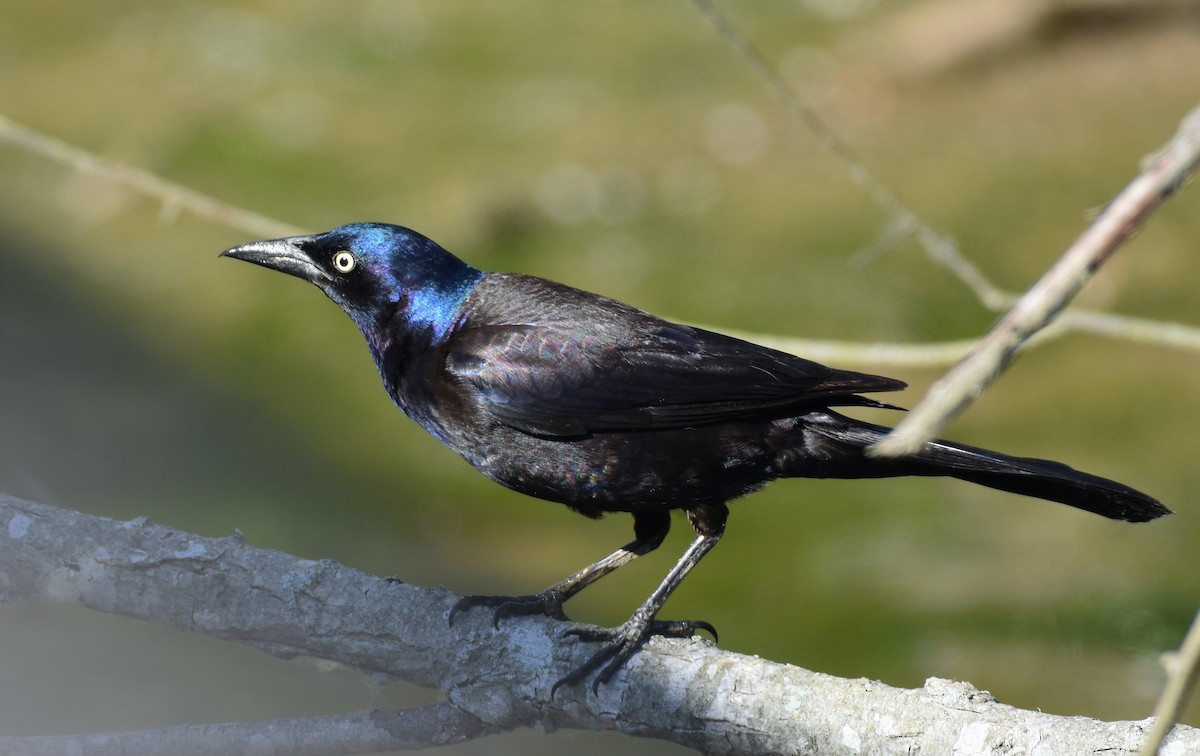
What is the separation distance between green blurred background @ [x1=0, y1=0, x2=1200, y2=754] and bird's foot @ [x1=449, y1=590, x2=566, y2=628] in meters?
1.11

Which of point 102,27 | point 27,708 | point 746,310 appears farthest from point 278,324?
point 27,708

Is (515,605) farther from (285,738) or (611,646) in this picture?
(285,738)

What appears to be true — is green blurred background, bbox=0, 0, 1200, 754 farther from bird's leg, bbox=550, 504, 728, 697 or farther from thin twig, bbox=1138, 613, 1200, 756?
thin twig, bbox=1138, 613, 1200, 756

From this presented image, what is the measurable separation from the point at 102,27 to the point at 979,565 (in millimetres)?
8312

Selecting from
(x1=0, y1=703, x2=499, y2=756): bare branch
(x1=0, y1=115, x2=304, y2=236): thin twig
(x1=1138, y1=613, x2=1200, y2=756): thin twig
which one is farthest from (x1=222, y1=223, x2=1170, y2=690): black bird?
(x1=1138, y1=613, x2=1200, y2=756): thin twig

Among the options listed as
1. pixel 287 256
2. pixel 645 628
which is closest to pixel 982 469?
pixel 645 628

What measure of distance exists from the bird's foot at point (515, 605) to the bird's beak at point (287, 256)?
0.83 m

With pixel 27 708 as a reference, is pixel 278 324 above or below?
above

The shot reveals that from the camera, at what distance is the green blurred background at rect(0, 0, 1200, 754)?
5871mm

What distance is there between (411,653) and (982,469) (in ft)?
4.10

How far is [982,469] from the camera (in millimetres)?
2701

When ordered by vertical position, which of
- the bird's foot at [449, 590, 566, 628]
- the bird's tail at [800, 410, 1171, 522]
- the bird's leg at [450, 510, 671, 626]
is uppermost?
the bird's tail at [800, 410, 1171, 522]

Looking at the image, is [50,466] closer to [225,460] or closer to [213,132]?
[225,460]

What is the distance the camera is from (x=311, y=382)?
7598 mm
